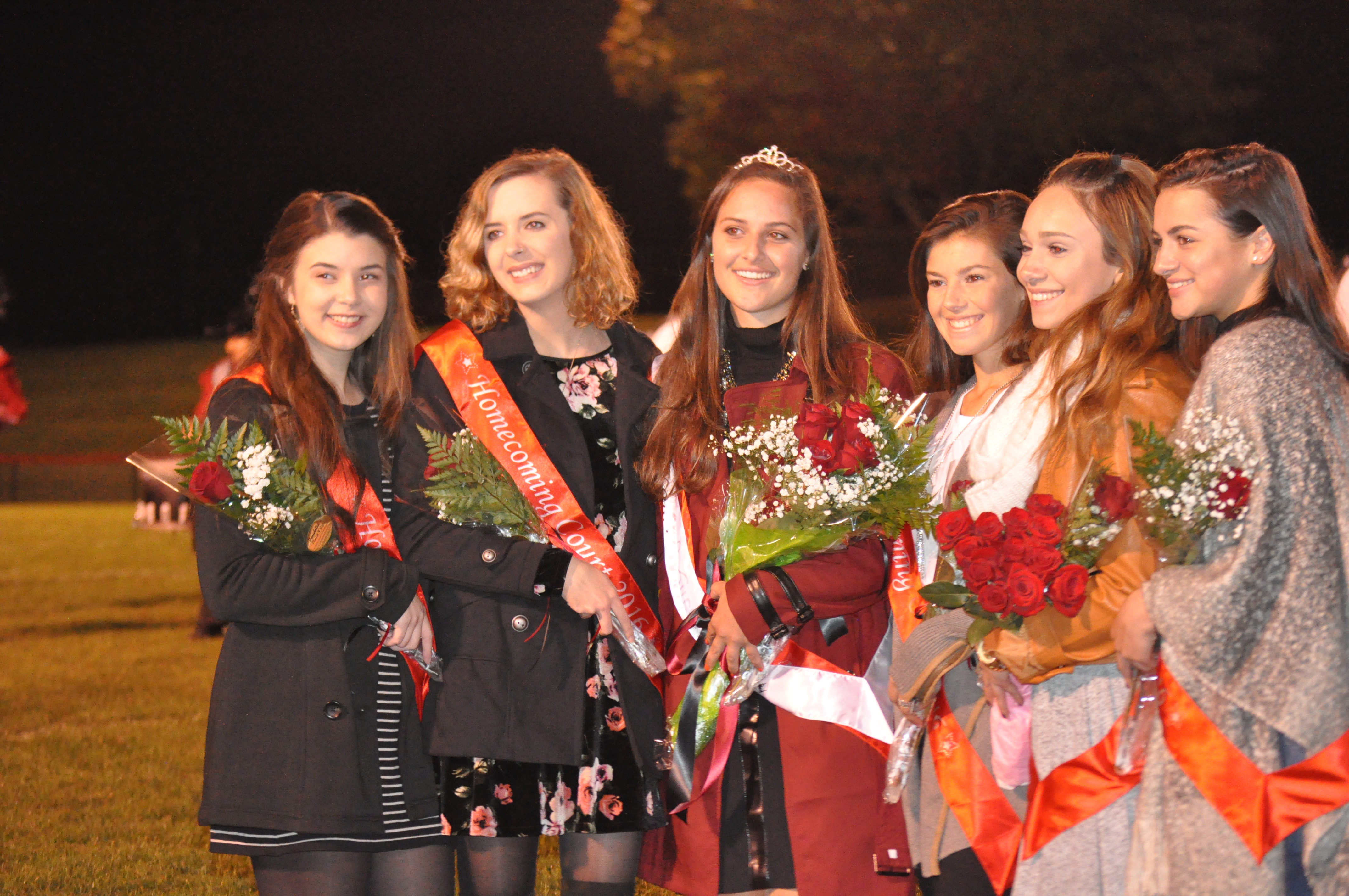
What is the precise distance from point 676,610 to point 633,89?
1698 centimetres

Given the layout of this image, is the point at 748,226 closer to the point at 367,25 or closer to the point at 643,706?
the point at 643,706

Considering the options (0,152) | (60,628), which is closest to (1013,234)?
(60,628)

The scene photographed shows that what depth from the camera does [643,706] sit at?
2.74 meters

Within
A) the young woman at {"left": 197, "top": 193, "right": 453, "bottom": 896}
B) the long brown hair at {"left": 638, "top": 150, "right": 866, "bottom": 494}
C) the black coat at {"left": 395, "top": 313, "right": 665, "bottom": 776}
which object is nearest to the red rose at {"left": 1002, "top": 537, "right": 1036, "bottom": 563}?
the long brown hair at {"left": 638, "top": 150, "right": 866, "bottom": 494}

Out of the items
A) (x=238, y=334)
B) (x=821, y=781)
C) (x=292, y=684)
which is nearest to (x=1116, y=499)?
(x=821, y=781)

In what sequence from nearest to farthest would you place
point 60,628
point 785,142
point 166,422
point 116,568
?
1. point 166,422
2. point 60,628
3. point 116,568
4. point 785,142

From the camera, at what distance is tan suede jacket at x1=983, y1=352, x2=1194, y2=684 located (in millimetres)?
2258

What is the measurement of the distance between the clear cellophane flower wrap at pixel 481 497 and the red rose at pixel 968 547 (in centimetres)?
77

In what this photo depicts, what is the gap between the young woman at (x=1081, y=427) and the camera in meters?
2.28

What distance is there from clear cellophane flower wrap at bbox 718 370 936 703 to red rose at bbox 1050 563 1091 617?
36 centimetres

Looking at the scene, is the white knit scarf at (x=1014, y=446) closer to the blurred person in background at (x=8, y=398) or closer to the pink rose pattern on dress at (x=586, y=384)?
the pink rose pattern on dress at (x=586, y=384)

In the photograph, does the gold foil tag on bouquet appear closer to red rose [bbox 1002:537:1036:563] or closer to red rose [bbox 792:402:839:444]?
red rose [bbox 792:402:839:444]

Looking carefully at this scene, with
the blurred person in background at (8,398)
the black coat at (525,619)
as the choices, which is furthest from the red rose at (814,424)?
the blurred person in background at (8,398)

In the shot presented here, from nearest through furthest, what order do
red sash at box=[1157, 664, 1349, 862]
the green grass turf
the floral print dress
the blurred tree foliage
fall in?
red sash at box=[1157, 664, 1349, 862], the floral print dress, the green grass turf, the blurred tree foliage
